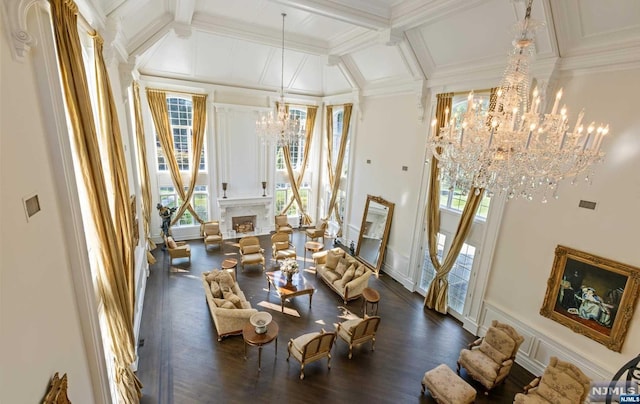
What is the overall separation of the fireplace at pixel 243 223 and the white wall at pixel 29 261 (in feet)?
29.7

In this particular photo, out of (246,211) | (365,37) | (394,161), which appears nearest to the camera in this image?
(365,37)

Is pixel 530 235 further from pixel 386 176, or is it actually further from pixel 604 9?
pixel 386 176

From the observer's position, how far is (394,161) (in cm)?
877

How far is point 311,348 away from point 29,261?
4.40 meters

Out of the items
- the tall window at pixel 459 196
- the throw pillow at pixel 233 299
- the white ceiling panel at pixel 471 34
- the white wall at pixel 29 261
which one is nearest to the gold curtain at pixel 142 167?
the throw pillow at pixel 233 299

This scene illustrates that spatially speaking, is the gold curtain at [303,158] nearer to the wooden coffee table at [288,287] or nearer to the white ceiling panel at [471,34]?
the wooden coffee table at [288,287]

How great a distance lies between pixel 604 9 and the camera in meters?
4.10

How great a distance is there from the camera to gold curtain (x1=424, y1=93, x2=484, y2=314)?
6.81 metres

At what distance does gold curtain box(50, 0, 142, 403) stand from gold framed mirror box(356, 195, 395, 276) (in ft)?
22.7

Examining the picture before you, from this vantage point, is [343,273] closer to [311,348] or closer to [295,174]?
[311,348]

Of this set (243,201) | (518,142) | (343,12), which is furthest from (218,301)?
(343,12)

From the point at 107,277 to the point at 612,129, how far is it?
24.5 ft

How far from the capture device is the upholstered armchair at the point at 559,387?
14.6ft

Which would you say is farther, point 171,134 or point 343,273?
point 171,134
